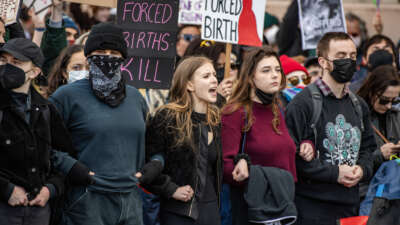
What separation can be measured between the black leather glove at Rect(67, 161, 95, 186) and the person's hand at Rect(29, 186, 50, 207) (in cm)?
20

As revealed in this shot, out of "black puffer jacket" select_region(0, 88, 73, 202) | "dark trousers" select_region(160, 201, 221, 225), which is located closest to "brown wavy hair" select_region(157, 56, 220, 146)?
"dark trousers" select_region(160, 201, 221, 225)

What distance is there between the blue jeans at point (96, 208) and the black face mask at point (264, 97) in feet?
5.15

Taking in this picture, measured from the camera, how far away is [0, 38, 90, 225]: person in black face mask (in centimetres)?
443

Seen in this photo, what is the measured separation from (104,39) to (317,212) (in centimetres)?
243

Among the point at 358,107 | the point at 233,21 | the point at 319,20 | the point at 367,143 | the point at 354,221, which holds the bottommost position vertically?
the point at 354,221

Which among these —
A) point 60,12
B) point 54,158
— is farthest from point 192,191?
point 60,12

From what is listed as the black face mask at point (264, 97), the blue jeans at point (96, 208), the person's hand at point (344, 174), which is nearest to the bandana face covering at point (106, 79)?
the blue jeans at point (96, 208)

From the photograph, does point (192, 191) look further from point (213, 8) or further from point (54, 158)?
point (213, 8)

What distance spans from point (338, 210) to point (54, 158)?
2.63 m

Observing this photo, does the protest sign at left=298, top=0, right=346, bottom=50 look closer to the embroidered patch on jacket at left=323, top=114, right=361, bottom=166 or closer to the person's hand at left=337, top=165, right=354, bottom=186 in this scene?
the embroidered patch on jacket at left=323, top=114, right=361, bottom=166

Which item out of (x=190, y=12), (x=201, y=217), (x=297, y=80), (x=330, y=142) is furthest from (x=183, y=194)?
(x=190, y=12)

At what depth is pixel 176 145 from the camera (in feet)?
17.4

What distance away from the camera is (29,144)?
450 centimetres

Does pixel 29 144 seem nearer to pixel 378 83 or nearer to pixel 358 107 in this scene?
pixel 358 107
